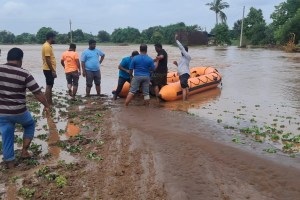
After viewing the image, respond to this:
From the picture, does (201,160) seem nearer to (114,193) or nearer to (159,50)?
(114,193)

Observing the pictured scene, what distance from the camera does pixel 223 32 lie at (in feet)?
204

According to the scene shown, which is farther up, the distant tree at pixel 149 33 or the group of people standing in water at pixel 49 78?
the distant tree at pixel 149 33

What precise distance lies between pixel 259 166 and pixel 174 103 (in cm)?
519

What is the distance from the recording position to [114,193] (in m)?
4.11

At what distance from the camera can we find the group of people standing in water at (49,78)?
16.1 feet

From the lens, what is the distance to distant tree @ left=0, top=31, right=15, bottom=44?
8888 centimetres

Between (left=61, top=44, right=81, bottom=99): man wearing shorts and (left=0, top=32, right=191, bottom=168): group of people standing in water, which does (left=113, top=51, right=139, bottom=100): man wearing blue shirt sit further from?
(left=61, top=44, right=81, bottom=99): man wearing shorts

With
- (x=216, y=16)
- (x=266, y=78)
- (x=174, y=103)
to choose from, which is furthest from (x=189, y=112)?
(x=216, y=16)

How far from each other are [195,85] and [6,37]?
287 ft

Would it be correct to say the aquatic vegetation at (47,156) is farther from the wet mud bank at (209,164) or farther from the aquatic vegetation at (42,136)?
the wet mud bank at (209,164)

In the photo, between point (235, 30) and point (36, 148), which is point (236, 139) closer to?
point (36, 148)

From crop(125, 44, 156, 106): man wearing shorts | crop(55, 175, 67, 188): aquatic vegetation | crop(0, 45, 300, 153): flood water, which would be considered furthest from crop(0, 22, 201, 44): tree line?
crop(55, 175, 67, 188): aquatic vegetation

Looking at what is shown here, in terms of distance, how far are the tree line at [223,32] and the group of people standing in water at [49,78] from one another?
39.4 meters

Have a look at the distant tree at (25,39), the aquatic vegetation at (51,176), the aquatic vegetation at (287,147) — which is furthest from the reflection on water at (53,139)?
the distant tree at (25,39)
